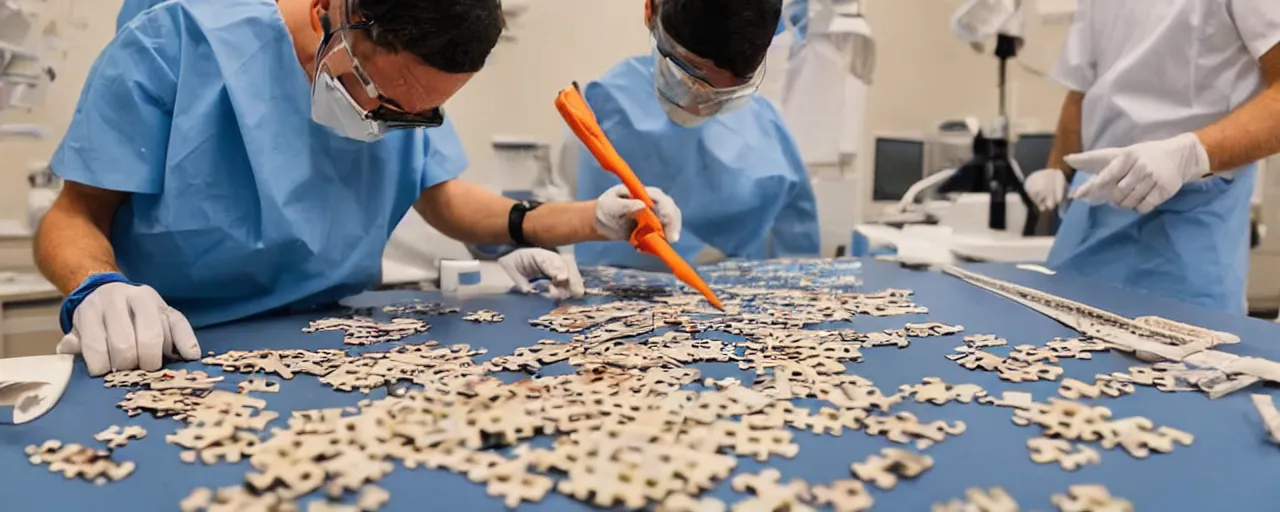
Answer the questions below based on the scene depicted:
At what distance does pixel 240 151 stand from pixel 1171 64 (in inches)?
86.2

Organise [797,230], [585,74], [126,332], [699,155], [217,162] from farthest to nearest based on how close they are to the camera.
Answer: [585,74], [797,230], [699,155], [217,162], [126,332]

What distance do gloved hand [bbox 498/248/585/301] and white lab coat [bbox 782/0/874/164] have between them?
65.9 inches

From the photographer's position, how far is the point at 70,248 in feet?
4.65

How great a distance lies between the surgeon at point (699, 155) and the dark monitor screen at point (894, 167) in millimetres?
1444

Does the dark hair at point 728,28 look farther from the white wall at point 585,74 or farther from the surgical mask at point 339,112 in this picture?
the white wall at point 585,74

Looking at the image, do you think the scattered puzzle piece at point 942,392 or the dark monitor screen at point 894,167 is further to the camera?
the dark monitor screen at point 894,167

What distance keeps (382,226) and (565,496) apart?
114 centimetres

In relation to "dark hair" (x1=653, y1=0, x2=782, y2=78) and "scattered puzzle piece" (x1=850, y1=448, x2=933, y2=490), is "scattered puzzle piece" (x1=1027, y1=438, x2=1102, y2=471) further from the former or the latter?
"dark hair" (x1=653, y1=0, x2=782, y2=78)

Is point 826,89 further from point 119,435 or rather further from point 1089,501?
point 119,435

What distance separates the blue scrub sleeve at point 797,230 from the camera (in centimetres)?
283

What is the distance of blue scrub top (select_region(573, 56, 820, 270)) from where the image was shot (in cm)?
235

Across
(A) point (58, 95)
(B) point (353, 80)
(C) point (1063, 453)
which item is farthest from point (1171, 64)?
(A) point (58, 95)

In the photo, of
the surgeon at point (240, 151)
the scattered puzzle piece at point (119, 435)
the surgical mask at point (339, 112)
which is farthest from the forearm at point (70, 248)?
the scattered puzzle piece at point (119, 435)

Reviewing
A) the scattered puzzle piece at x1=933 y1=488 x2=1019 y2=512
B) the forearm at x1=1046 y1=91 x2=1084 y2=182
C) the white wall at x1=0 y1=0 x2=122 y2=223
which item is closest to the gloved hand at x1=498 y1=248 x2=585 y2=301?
the scattered puzzle piece at x1=933 y1=488 x2=1019 y2=512
